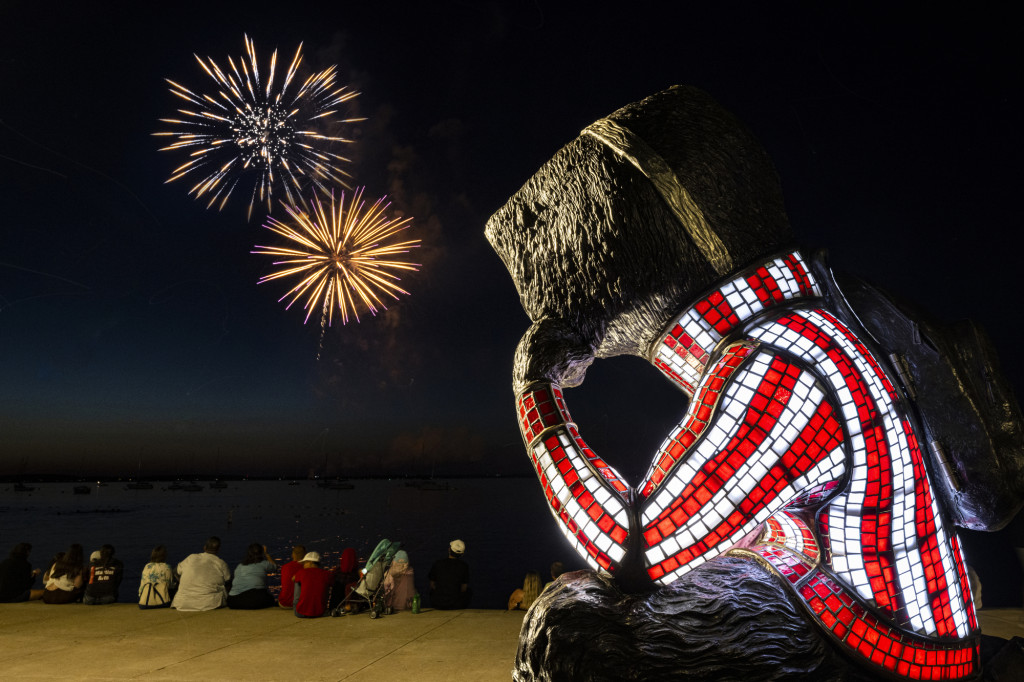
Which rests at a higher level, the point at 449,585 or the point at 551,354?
Result: the point at 551,354

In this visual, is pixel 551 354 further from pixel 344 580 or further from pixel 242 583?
pixel 242 583

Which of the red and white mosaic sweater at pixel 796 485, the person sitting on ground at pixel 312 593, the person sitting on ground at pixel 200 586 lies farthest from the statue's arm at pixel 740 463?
the person sitting on ground at pixel 200 586

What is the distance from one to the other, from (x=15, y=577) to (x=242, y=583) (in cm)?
336

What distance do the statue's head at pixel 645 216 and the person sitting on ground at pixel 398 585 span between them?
5.61 metres

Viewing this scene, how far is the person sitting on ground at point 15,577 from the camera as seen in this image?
8.26 meters

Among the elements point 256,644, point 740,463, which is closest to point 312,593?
point 256,644

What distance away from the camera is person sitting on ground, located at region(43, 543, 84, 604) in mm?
8320

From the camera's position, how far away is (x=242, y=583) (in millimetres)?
7832

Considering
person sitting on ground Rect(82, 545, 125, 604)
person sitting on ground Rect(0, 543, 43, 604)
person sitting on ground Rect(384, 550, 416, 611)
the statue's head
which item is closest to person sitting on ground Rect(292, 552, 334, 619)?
person sitting on ground Rect(384, 550, 416, 611)

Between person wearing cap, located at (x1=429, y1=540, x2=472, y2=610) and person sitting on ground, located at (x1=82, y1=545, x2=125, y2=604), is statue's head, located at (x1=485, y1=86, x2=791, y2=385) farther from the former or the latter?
person sitting on ground, located at (x1=82, y1=545, x2=125, y2=604)

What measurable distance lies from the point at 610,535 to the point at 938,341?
1760 millimetres

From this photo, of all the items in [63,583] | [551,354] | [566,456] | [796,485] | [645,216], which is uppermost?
[645,216]

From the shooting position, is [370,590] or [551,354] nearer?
[551,354]

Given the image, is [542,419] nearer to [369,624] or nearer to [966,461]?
[966,461]
